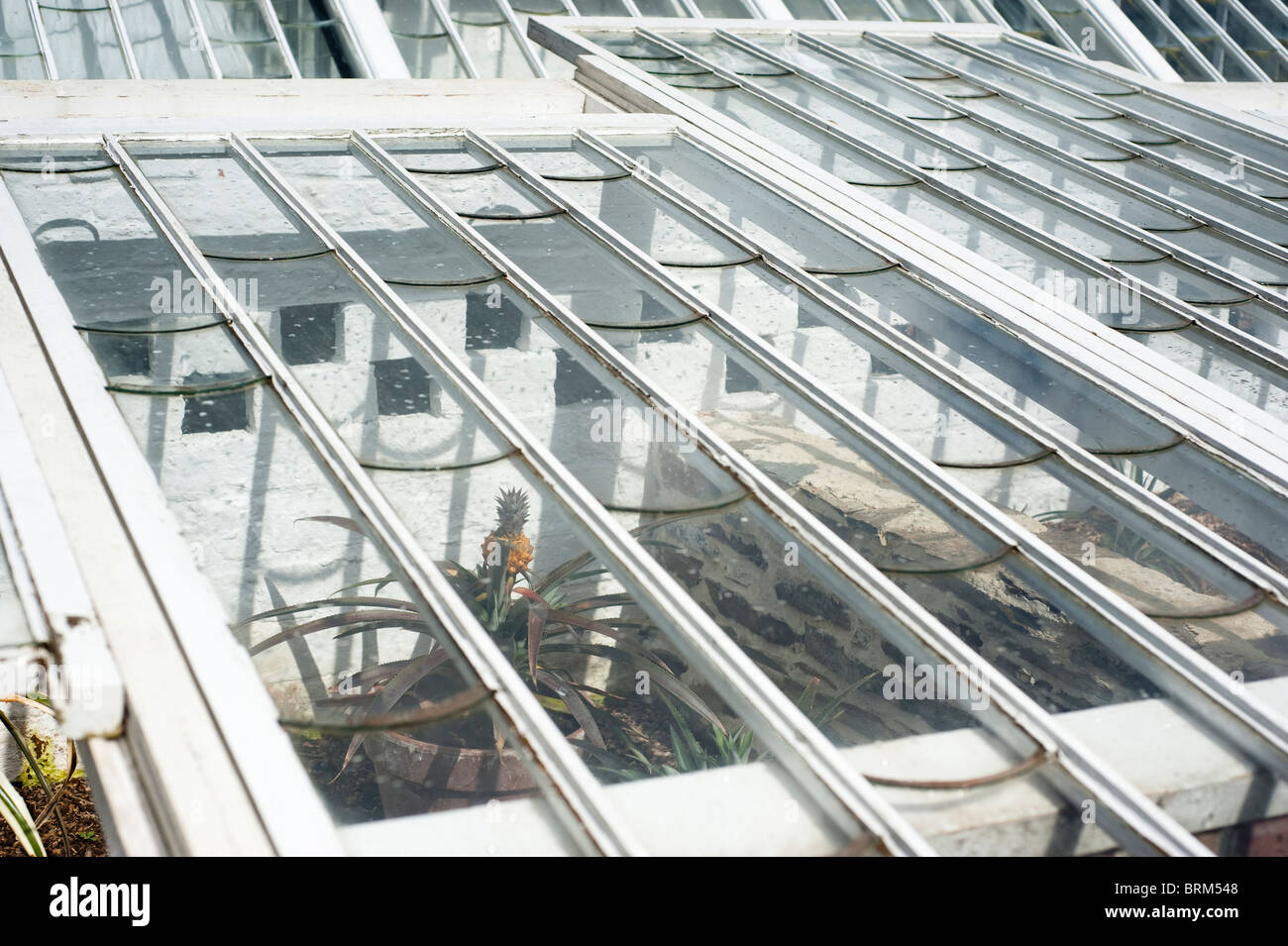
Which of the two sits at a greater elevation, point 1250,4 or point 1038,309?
point 1250,4

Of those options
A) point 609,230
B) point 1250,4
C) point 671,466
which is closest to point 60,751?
point 609,230

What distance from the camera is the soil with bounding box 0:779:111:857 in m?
3.98

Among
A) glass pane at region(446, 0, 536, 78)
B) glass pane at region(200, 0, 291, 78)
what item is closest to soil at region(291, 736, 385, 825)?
glass pane at region(200, 0, 291, 78)

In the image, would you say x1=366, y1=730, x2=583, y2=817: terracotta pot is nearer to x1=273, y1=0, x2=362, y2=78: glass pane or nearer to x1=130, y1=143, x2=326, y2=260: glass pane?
x1=130, y1=143, x2=326, y2=260: glass pane

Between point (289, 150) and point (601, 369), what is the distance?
5.60 ft

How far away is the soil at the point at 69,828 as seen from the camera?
3.98m

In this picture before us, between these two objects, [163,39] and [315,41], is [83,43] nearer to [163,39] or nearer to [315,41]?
[163,39]

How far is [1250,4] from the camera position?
759cm

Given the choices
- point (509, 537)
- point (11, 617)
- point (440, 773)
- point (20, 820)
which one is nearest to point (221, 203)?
point (509, 537)

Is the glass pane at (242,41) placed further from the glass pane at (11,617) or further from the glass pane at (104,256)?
the glass pane at (11,617)

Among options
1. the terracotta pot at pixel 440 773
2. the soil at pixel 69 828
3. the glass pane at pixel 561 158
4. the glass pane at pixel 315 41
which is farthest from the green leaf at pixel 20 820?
the glass pane at pixel 315 41
